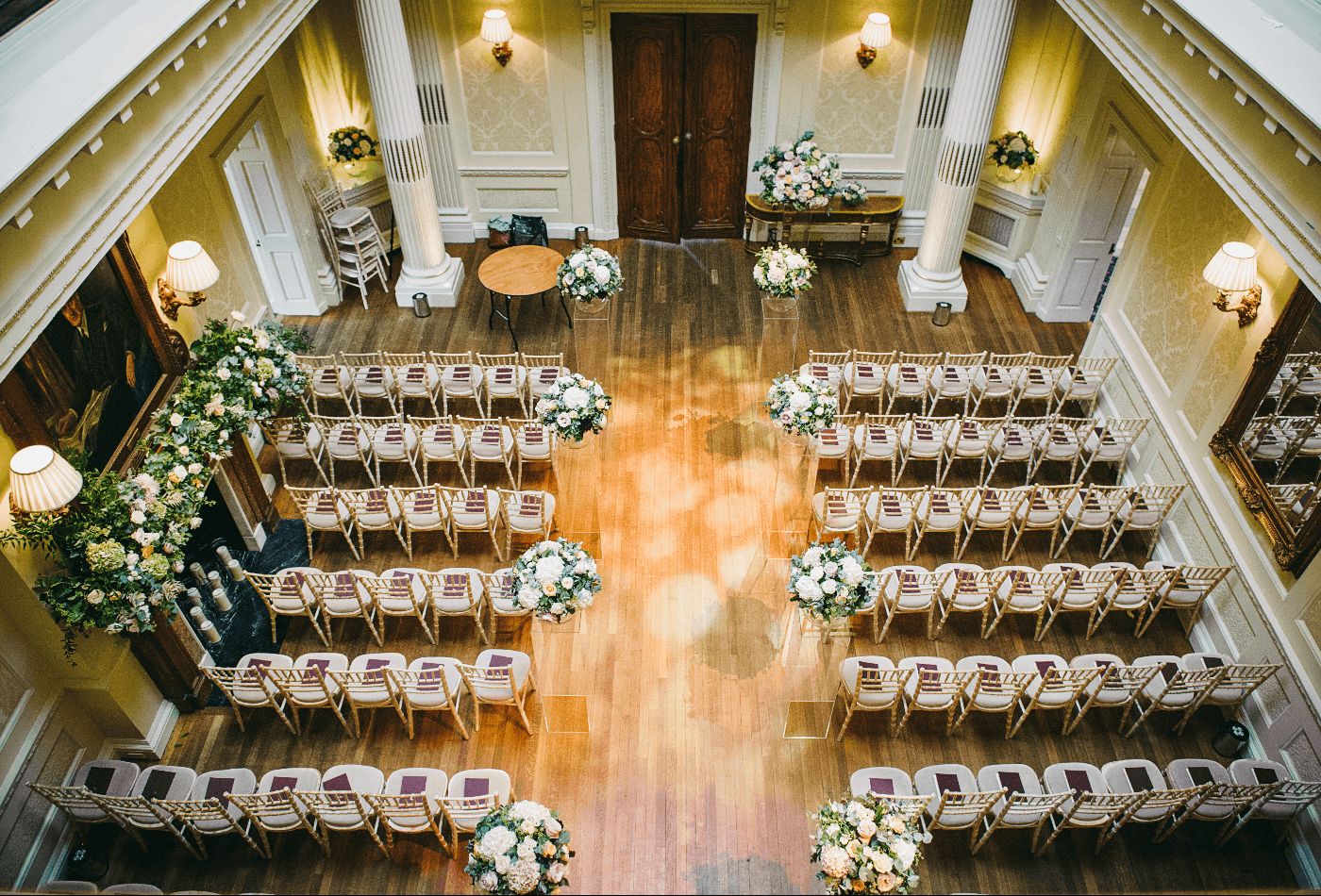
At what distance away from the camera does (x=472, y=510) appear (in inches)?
294

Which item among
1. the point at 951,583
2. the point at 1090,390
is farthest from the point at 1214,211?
the point at 951,583

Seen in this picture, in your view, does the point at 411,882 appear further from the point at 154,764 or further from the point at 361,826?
the point at 154,764

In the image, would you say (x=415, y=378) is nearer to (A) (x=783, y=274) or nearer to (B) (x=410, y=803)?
(A) (x=783, y=274)

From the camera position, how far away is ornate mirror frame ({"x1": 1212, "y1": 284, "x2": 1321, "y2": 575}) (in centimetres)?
601

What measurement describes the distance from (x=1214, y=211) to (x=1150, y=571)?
124 inches

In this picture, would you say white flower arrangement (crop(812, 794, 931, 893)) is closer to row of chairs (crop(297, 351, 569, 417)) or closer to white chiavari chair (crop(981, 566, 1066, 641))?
white chiavari chair (crop(981, 566, 1066, 641))

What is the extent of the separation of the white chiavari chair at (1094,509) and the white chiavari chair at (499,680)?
15.7 feet

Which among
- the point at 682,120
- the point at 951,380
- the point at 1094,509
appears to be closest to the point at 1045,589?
the point at 1094,509

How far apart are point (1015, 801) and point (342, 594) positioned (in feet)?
16.9

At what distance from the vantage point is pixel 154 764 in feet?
20.2

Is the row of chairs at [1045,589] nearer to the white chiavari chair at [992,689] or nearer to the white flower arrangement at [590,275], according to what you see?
the white chiavari chair at [992,689]

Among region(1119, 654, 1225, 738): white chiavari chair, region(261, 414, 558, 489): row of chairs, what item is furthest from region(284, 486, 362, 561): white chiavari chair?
region(1119, 654, 1225, 738): white chiavari chair

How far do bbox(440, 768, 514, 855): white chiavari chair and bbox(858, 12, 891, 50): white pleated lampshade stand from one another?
9.15m

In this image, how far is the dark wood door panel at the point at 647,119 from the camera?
34.6ft
